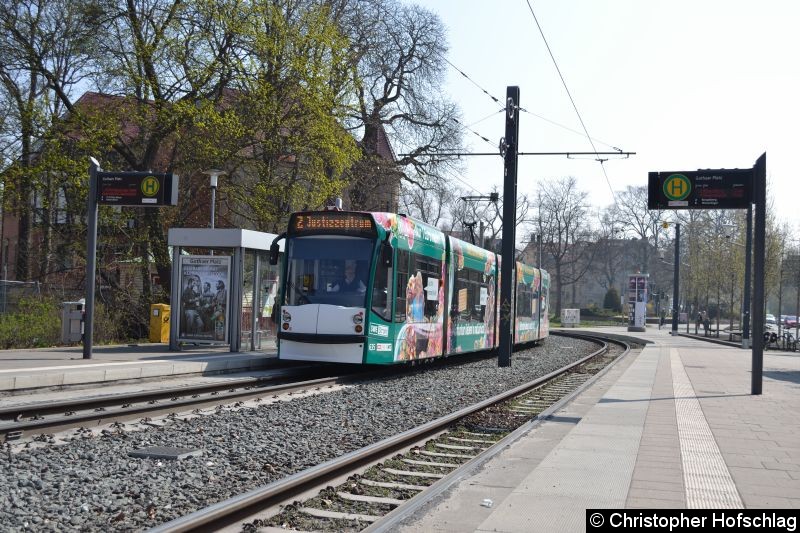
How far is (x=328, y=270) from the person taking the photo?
1680 centimetres

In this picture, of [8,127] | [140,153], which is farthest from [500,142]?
[8,127]

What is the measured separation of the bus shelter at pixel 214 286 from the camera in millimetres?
20562

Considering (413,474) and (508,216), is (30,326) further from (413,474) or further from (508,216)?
(413,474)

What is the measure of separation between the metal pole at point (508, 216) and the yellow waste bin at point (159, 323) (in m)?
9.57

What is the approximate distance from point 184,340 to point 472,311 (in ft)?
25.6

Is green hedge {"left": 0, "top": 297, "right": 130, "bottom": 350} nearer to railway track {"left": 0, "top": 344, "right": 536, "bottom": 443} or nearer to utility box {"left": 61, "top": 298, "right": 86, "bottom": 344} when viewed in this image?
utility box {"left": 61, "top": 298, "right": 86, "bottom": 344}

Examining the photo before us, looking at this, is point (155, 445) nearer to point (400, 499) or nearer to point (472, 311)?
point (400, 499)

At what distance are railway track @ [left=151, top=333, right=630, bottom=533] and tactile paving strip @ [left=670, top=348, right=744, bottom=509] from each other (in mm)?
1909

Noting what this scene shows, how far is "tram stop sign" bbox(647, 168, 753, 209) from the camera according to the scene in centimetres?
1609

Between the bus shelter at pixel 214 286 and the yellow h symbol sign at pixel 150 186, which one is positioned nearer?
the yellow h symbol sign at pixel 150 186

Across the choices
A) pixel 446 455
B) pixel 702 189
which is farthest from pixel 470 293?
pixel 446 455

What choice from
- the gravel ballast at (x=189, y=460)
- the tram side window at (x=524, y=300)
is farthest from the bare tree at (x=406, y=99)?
the gravel ballast at (x=189, y=460)

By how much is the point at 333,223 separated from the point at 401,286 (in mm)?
1917

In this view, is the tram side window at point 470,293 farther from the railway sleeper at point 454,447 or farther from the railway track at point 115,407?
the railway sleeper at point 454,447
